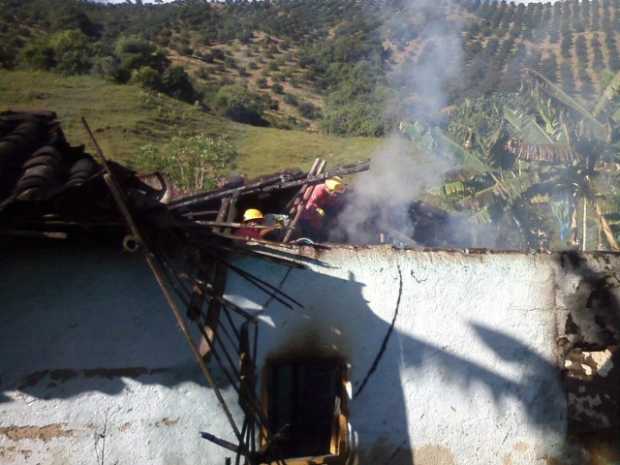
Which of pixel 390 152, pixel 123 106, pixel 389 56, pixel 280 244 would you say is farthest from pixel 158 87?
pixel 280 244

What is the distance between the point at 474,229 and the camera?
10.2 m

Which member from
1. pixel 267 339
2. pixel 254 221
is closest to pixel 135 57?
pixel 254 221

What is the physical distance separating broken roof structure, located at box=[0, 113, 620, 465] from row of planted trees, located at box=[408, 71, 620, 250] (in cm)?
382

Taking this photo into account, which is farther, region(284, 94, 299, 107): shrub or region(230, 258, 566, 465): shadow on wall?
region(284, 94, 299, 107): shrub

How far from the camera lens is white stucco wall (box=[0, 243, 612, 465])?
177 inches

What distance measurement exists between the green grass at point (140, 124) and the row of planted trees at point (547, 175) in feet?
48.3

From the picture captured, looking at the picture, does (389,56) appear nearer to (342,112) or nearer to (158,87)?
(342,112)

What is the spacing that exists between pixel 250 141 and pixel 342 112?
8.94 meters

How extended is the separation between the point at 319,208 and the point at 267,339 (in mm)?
2641

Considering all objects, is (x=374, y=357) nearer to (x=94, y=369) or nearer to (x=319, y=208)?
(x=94, y=369)

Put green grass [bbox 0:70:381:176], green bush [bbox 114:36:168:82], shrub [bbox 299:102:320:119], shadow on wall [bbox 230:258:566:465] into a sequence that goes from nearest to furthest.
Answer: shadow on wall [bbox 230:258:566:465], green grass [bbox 0:70:381:176], green bush [bbox 114:36:168:82], shrub [bbox 299:102:320:119]

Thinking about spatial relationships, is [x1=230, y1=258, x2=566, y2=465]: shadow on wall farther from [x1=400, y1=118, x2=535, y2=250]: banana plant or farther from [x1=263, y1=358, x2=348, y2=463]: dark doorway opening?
[x1=400, y1=118, x2=535, y2=250]: banana plant

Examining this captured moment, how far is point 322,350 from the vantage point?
16.6 ft

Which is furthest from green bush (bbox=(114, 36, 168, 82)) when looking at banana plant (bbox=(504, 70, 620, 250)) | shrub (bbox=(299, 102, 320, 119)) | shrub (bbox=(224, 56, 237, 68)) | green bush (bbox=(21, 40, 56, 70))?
banana plant (bbox=(504, 70, 620, 250))
